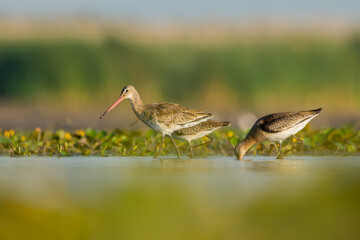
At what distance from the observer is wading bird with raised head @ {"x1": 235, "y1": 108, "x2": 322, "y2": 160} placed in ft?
29.2

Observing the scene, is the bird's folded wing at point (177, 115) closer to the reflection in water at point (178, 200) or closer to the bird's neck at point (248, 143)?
the bird's neck at point (248, 143)

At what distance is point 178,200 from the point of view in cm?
531

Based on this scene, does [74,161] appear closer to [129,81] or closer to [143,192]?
[143,192]

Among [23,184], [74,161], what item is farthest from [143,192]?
[74,161]

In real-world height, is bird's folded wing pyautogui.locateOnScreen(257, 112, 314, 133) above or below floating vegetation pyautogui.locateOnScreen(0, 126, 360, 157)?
above

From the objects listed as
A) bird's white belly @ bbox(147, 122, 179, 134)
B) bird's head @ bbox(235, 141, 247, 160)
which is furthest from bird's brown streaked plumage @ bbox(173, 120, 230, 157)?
bird's head @ bbox(235, 141, 247, 160)

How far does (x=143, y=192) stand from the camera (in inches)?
223

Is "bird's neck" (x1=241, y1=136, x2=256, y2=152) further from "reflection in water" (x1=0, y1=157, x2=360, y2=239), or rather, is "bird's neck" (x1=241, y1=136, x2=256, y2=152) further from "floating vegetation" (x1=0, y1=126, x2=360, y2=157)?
"reflection in water" (x1=0, y1=157, x2=360, y2=239)

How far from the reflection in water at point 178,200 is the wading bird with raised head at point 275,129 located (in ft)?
3.20

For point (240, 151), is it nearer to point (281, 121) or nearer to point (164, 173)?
point (281, 121)

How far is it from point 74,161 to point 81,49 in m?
9.81

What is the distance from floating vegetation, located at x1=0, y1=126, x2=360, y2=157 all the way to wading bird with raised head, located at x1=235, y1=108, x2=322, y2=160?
31 centimetres

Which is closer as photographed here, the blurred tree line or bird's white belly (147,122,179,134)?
bird's white belly (147,122,179,134)

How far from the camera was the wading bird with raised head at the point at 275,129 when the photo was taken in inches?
351
